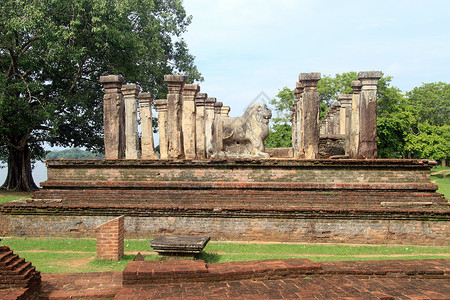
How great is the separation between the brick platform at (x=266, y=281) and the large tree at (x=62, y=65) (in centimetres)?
1144

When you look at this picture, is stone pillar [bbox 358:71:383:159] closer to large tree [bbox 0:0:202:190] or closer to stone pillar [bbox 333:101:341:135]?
stone pillar [bbox 333:101:341:135]

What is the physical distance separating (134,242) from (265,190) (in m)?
3.22

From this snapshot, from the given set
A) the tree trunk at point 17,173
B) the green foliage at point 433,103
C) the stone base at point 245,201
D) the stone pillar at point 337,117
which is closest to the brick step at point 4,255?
the stone base at point 245,201

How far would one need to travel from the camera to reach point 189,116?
472 inches

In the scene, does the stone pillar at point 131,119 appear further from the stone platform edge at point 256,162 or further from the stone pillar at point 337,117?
the stone pillar at point 337,117

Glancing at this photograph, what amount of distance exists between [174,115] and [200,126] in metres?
2.69

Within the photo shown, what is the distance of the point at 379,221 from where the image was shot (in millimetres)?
8867

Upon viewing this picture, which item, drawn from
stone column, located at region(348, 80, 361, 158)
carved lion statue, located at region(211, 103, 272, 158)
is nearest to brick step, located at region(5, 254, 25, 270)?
carved lion statue, located at region(211, 103, 272, 158)

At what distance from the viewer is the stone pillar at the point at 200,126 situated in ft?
44.8

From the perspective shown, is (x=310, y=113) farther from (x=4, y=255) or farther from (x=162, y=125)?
(x=4, y=255)

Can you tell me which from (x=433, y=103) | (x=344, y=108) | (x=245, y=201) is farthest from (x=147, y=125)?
(x=433, y=103)

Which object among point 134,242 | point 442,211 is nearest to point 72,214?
point 134,242

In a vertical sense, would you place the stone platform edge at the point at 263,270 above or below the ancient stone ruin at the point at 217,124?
below

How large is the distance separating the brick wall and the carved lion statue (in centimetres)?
529
